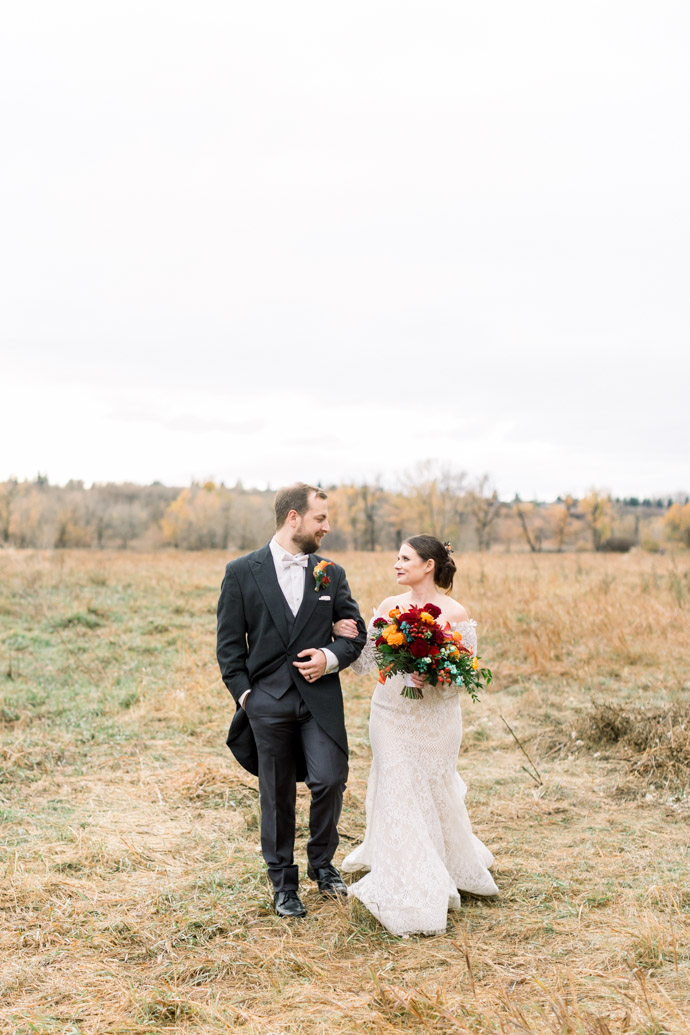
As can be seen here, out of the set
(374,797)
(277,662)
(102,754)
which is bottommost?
(102,754)

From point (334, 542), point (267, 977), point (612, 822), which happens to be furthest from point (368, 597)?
point (334, 542)

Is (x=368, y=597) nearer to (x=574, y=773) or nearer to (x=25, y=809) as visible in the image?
(x=574, y=773)

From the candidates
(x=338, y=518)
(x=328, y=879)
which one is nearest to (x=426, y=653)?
(x=328, y=879)

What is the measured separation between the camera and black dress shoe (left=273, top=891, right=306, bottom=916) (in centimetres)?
461

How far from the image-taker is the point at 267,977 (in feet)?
12.8

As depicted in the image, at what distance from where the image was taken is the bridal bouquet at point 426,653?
4.55m

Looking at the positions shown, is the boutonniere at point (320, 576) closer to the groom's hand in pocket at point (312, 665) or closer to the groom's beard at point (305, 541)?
the groom's beard at point (305, 541)

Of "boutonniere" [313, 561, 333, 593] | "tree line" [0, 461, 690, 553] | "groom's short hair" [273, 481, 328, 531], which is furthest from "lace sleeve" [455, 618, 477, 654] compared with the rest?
"tree line" [0, 461, 690, 553]

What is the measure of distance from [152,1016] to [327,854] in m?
1.54

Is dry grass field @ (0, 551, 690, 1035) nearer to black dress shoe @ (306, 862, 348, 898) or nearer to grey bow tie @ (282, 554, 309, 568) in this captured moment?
black dress shoe @ (306, 862, 348, 898)

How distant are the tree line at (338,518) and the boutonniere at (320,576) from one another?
67.0m

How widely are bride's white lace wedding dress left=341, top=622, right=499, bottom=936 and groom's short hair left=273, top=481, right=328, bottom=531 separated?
0.98m

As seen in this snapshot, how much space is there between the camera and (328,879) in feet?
16.1

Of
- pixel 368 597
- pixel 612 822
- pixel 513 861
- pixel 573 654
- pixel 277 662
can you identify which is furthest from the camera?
pixel 368 597
